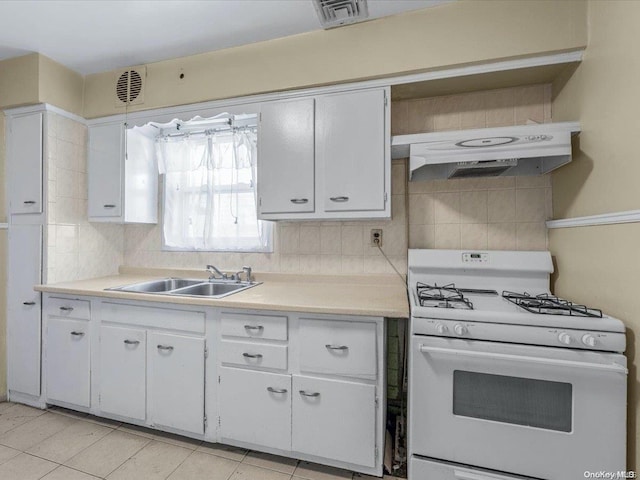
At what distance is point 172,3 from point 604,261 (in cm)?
251

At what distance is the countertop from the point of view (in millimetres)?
1485

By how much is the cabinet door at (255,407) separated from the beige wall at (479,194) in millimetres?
1234

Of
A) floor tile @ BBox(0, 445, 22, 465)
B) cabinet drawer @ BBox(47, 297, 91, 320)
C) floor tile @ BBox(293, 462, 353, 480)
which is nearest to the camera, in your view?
floor tile @ BBox(293, 462, 353, 480)

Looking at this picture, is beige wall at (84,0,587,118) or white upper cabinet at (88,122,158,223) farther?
white upper cabinet at (88,122,158,223)

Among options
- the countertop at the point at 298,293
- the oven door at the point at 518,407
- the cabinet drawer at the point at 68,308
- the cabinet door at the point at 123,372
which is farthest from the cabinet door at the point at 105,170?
the oven door at the point at 518,407

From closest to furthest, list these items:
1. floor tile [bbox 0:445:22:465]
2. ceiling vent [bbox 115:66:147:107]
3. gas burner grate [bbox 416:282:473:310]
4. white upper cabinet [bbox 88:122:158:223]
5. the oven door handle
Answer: the oven door handle, gas burner grate [bbox 416:282:473:310], floor tile [bbox 0:445:22:465], ceiling vent [bbox 115:66:147:107], white upper cabinet [bbox 88:122:158:223]

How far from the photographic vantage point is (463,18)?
162cm

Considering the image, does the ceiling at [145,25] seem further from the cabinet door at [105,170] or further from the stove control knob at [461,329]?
the stove control knob at [461,329]

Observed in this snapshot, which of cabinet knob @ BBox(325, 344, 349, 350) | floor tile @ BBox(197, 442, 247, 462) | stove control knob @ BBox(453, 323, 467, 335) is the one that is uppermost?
stove control knob @ BBox(453, 323, 467, 335)

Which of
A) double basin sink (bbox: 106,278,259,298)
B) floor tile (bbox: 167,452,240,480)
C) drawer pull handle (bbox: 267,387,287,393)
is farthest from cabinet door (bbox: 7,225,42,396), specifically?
drawer pull handle (bbox: 267,387,287,393)

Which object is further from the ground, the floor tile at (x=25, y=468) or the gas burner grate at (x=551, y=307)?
the gas burner grate at (x=551, y=307)

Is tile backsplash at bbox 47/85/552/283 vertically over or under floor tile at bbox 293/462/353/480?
over

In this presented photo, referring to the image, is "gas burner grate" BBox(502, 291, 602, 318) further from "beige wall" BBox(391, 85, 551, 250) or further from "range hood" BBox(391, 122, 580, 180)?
"range hood" BBox(391, 122, 580, 180)

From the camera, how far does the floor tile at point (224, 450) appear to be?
1660 millimetres
